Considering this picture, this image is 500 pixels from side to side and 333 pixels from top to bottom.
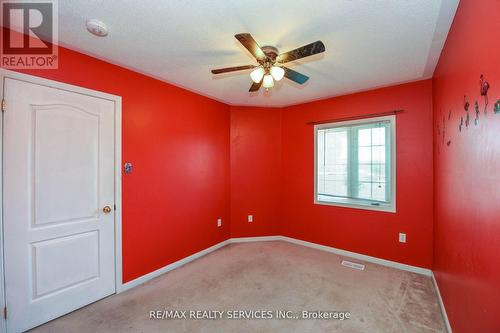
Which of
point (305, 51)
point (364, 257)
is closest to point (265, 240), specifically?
point (364, 257)

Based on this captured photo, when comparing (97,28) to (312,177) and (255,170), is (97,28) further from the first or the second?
(312,177)

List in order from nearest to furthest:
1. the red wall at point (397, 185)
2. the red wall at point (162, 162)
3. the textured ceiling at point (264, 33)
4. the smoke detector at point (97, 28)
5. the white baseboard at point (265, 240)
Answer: the textured ceiling at point (264, 33), the smoke detector at point (97, 28), the red wall at point (162, 162), the white baseboard at point (265, 240), the red wall at point (397, 185)

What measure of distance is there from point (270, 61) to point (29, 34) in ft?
6.79

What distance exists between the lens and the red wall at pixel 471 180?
41.5 inches

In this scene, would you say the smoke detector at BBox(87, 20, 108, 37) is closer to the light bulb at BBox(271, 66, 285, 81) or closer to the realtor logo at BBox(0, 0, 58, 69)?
the realtor logo at BBox(0, 0, 58, 69)

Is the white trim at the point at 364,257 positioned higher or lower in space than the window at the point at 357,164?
lower

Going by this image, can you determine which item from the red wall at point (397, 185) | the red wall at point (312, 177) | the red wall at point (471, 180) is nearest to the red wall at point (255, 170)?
the red wall at point (312, 177)

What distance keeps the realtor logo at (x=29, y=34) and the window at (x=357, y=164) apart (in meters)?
3.38

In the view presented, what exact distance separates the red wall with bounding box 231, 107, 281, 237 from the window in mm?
766

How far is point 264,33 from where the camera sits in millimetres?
1826

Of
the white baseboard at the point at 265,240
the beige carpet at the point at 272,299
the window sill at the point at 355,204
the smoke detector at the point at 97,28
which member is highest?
the smoke detector at the point at 97,28

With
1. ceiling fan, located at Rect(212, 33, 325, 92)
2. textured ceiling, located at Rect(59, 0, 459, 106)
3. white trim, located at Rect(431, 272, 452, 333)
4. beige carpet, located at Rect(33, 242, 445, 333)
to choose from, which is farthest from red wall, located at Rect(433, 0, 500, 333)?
ceiling fan, located at Rect(212, 33, 325, 92)

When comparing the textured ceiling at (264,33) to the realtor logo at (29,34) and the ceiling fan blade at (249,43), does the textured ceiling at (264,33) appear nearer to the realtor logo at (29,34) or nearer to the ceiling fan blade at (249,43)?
the realtor logo at (29,34)

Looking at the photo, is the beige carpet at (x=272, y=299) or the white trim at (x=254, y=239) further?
the white trim at (x=254, y=239)
